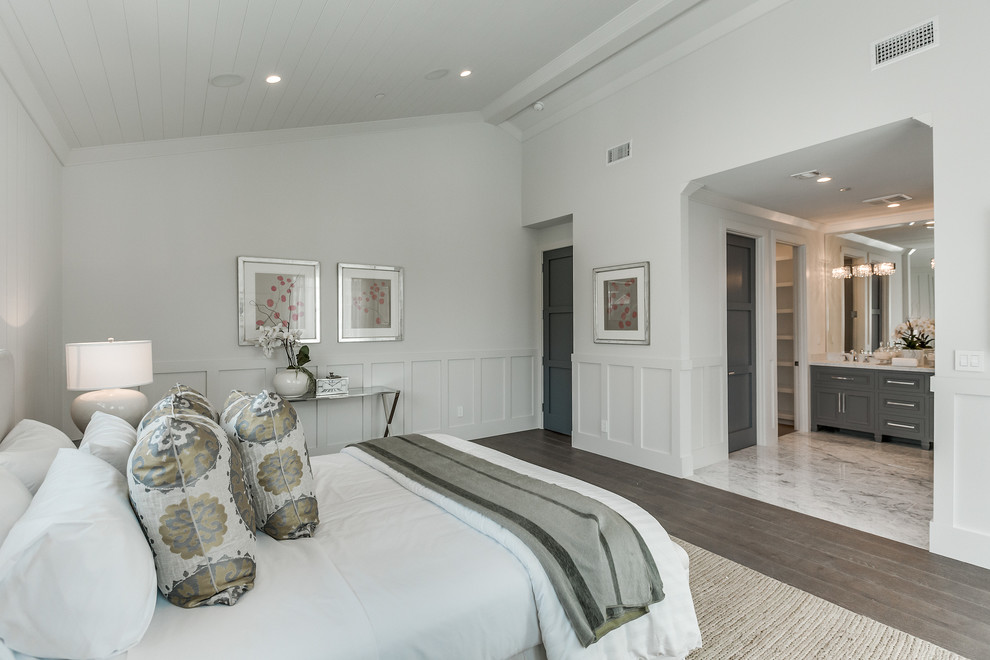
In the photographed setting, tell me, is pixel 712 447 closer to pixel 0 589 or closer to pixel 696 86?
pixel 696 86

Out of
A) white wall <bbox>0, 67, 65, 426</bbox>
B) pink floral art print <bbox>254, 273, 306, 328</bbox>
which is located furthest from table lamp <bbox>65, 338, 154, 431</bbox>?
pink floral art print <bbox>254, 273, 306, 328</bbox>

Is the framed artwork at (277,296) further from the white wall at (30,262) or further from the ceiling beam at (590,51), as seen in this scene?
the ceiling beam at (590,51)

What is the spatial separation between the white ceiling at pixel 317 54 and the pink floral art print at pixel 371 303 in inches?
57.9

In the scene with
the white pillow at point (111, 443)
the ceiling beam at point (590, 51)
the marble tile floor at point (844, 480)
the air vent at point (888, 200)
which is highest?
the ceiling beam at point (590, 51)

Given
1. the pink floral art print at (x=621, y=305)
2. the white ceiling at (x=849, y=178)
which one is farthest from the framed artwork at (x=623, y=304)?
the white ceiling at (x=849, y=178)

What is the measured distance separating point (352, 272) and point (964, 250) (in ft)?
14.4

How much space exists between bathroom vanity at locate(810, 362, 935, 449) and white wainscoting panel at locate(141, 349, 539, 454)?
322 cm

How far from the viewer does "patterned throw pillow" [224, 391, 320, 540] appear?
1696mm

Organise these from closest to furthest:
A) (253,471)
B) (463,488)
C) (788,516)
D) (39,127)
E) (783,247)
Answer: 1. (253,471)
2. (463,488)
3. (39,127)
4. (788,516)
5. (783,247)

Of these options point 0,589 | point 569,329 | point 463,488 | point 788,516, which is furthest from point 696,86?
point 0,589

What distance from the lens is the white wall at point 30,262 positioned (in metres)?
2.44

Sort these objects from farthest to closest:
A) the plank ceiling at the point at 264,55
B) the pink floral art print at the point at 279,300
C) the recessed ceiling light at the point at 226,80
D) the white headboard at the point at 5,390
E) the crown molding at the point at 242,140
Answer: the pink floral art print at the point at 279,300, the crown molding at the point at 242,140, the recessed ceiling light at the point at 226,80, the plank ceiling at the point at 264,55, the white headboard at the point at 5,390

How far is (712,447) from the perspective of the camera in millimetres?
4699

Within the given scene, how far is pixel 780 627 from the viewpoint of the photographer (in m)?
2.16
